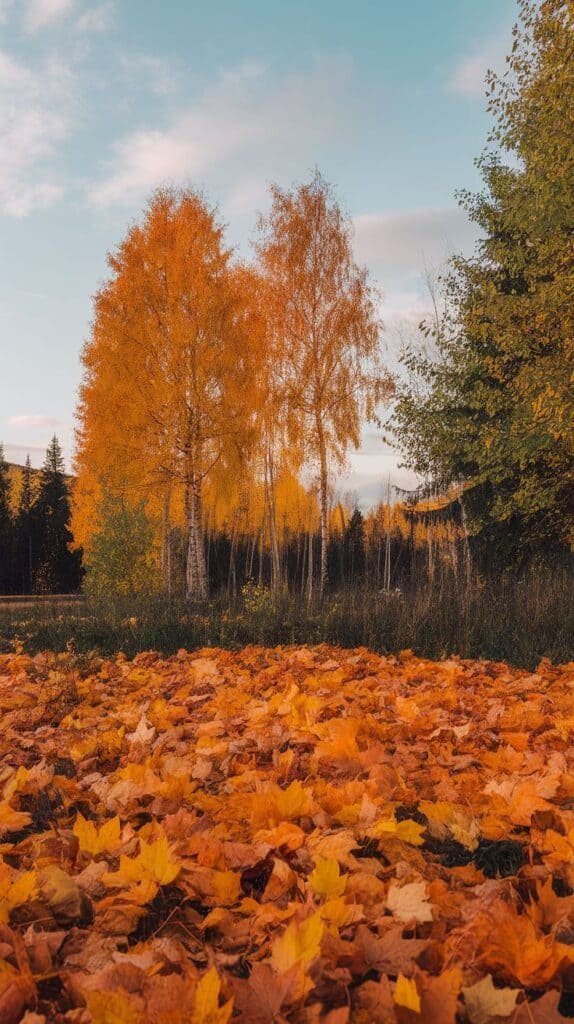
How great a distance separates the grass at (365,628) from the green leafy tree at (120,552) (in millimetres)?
6258

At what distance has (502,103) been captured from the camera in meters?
10.4

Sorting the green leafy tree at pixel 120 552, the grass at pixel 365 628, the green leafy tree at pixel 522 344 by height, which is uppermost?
the green leafy tree at pixel 522 344

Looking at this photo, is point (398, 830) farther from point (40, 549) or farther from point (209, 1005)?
point (40, 549)

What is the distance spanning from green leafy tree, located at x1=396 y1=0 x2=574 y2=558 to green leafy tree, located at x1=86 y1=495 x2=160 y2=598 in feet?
21.1

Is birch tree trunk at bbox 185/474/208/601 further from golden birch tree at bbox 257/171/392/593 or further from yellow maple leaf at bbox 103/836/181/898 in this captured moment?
yellow maple leaf at bbox 103/836/181/898

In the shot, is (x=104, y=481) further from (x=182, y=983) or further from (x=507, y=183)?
(x=182, y=983)

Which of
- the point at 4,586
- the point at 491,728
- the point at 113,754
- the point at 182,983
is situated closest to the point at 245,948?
the point at 182,983

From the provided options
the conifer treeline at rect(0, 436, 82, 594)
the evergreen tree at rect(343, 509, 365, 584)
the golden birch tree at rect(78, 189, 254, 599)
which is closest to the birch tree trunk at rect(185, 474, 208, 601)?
the golden birch tree at rect(78, 189, 254, 599)

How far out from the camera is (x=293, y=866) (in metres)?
1.63

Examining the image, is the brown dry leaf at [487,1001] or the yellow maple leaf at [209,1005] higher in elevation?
the yellow maple leaf at [209,1005]

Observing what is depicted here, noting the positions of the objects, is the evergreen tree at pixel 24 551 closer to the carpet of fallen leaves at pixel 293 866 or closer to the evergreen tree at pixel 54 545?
the evergreen tree at pixel 54 545

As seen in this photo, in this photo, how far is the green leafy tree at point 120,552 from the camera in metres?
14.8

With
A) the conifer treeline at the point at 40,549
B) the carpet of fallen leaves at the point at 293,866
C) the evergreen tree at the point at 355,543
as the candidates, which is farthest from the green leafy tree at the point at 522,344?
the conifer treeline at the point at 40,549

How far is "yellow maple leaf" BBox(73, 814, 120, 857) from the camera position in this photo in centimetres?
177
